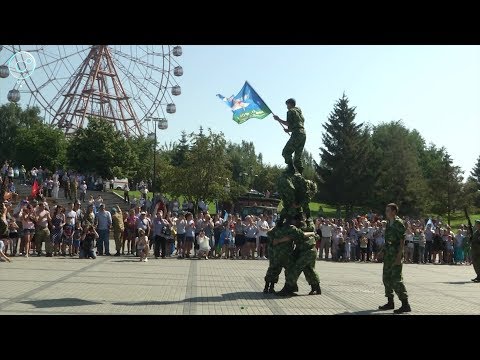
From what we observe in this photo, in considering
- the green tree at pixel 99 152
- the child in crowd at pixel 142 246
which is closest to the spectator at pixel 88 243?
the child in crowd at pixel 142 246

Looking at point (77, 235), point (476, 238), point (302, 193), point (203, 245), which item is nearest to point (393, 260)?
point (302, 193)

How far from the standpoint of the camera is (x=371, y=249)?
25156 mm

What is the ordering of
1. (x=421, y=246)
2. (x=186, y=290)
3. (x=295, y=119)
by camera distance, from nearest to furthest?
(x=186, y=290) → (x=295, y=119) → (x=421, y=246)

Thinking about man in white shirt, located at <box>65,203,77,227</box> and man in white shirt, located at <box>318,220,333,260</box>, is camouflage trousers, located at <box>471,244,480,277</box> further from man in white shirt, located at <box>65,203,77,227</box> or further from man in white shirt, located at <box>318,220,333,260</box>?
man in white shirt, located at <box>65,203,77,227</box>

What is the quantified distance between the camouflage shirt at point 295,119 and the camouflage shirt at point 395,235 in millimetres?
3440

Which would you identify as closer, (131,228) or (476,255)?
(476,255)

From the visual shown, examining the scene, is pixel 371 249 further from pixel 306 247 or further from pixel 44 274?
pixel 44 274

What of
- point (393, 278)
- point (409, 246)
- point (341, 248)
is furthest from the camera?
point (409, 246)

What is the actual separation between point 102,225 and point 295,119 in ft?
35.8

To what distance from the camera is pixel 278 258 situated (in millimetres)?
12461

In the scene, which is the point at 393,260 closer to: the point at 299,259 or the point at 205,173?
the point at 299,259

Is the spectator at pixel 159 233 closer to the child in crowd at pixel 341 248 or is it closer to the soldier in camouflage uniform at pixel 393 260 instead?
the child in crowd at pixel 341 248
